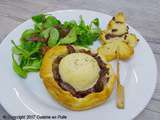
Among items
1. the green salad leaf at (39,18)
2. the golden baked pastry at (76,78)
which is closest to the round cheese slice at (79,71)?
the golden baked pastry at (76,78)

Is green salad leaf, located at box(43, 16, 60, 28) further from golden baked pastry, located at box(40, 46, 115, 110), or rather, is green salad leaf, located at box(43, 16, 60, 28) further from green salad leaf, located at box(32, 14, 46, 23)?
golden baked pastry, located at box(40, 46, 115, 110)

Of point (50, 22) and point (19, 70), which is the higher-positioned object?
point (50, 22)

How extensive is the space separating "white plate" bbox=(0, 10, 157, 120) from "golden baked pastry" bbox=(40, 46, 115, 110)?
33mm

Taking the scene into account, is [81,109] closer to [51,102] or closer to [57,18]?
[51,102]

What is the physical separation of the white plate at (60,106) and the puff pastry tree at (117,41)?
3cm

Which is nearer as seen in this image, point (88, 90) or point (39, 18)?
point (88, 90)

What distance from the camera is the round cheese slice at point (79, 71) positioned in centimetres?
98

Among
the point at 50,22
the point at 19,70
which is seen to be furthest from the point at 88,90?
the point at 50,22

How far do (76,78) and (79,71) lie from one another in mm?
25

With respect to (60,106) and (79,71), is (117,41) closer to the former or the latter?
(79,71)

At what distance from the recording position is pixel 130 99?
0.97 meters

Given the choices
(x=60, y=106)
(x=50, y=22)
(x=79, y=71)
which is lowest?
(x=60, y=106)

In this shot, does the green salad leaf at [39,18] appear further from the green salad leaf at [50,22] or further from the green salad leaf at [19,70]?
the green salad leaf at [19,70]

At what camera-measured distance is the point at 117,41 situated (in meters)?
1.15
